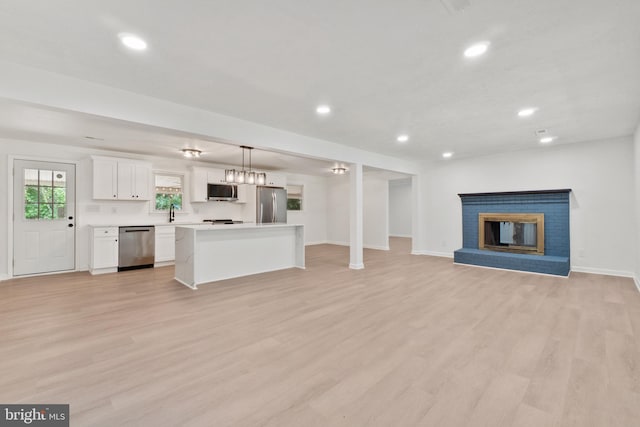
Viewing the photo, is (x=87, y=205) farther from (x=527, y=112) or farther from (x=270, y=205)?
(x=527, y=112)

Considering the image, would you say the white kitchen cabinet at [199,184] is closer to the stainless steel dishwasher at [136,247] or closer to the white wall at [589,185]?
the stainless steel dishwasher at [136,247]

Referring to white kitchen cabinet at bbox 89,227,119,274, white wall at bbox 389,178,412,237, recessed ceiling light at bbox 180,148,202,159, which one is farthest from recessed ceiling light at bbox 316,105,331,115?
white wall at bbox 389,178,412,237

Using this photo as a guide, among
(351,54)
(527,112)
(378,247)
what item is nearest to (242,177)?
(351,54)

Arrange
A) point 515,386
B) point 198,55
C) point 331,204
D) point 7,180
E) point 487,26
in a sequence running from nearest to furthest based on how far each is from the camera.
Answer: point 515,386 < point 487,26 < point 198,55 < point 7,180 < point 331,204

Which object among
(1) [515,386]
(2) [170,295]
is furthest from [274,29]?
(2) [170,295]

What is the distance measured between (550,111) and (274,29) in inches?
155

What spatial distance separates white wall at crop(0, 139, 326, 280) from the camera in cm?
521

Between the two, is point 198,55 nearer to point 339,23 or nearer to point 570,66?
point 339,23

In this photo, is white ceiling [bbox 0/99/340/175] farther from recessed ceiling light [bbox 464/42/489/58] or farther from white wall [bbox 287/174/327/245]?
recessed ceiling light [bbox 464/42/489/58]

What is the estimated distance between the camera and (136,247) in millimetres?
6074

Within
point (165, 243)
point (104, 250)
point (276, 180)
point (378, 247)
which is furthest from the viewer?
point (378, 247)

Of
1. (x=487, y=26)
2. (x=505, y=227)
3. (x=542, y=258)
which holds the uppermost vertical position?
(x=487, y=26)

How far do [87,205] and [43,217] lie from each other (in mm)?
Answer: 715

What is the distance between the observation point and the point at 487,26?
2111 millimetres
